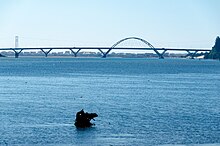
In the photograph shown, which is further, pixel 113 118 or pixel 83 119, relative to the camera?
pixel 113 118

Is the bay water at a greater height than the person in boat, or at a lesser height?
lesser

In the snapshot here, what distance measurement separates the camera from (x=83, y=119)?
46938 mm

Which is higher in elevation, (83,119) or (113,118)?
(83,119)

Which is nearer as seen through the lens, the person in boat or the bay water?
the bay water

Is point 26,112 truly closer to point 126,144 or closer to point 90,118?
point 90,118

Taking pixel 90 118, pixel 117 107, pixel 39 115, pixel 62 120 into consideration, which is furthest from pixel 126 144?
pixel 117 107

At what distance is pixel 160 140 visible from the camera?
4072cm

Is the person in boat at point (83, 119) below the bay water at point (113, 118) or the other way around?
the other way around

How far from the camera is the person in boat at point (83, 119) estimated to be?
46.6 meters

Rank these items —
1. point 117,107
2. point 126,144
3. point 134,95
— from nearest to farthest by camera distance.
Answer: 1. point 126,144
2. point 117,107
3. point 134,95

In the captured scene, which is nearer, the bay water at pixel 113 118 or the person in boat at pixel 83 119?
the bay water at pixel 113 118

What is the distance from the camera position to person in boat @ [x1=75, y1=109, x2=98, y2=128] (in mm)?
46625

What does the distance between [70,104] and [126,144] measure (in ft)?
76.2

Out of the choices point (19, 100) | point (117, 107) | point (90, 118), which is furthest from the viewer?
point (19, 100)
